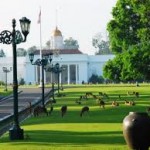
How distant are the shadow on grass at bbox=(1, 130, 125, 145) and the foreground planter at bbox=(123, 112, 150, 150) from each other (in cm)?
333

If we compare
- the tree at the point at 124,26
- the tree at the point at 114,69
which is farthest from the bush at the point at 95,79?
the tree at the point at 114,69

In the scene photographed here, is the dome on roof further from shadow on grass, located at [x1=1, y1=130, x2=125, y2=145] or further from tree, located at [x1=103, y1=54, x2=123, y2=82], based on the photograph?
shadow on grass, located at [x1=1, y1=130, x2=125, y2=145]

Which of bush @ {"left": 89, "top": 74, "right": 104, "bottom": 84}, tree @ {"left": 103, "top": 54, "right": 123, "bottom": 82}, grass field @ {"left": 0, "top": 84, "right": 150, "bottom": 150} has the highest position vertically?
tree @ {"left": 103, "top": 54, "right": 123, "bottom": 82}

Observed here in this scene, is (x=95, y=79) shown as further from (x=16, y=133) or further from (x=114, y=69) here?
(x=16, y=133)

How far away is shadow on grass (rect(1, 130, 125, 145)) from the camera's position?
20.0 m

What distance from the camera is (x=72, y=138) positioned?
21031 millimetres

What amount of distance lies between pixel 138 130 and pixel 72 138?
18.4 feet

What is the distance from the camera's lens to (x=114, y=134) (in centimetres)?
2212

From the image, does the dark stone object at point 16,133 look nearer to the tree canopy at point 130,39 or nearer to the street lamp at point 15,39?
the street lamp at point 15,39

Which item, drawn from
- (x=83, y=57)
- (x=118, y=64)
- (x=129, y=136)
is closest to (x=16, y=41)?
(x=129, y=136)

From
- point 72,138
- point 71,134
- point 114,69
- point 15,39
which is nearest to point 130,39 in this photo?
point 114,69

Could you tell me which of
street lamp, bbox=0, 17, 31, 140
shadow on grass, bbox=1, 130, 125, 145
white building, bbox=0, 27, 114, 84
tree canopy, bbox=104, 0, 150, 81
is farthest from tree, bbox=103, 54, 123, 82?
white building, bbox=0, 27, 114, 84

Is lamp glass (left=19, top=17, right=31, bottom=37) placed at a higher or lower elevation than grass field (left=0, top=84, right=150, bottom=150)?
higher

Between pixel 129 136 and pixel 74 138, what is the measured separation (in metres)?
5.28
